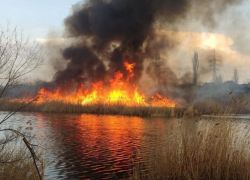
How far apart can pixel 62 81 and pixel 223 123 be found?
46221 millimetres

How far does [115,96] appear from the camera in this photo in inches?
1677

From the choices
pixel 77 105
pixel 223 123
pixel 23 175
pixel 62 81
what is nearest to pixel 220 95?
pixel 77 105

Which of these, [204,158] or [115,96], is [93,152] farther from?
[115,96]

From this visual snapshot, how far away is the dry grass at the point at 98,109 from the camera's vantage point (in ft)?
109

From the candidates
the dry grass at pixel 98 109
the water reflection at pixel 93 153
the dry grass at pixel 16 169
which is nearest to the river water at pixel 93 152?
the water reflection at pixel 93 153

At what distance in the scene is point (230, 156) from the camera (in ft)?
26.0

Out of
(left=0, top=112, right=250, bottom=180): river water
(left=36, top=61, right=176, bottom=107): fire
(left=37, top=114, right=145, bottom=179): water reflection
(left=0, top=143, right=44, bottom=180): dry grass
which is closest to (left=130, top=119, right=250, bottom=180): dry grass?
(left=0, top=112, right=250, bottom=180): river water

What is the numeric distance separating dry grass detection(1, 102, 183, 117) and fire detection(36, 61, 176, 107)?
2.88ft

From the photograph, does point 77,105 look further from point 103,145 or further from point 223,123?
point 223,123

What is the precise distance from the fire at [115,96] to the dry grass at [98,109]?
878mm

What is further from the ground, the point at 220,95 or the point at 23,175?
the point at 220,95

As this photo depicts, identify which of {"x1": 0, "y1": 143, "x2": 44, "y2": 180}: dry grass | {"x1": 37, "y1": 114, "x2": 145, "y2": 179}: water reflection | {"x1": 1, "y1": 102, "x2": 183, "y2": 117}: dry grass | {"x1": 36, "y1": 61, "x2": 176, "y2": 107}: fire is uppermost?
{"x1": 36, "y1": 61, "x2": 176, "y2": 107}: fire

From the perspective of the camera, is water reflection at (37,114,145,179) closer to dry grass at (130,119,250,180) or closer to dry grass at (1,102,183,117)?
dry grass at (130,119,250,180)

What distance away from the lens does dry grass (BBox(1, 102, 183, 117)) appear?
109 ft
